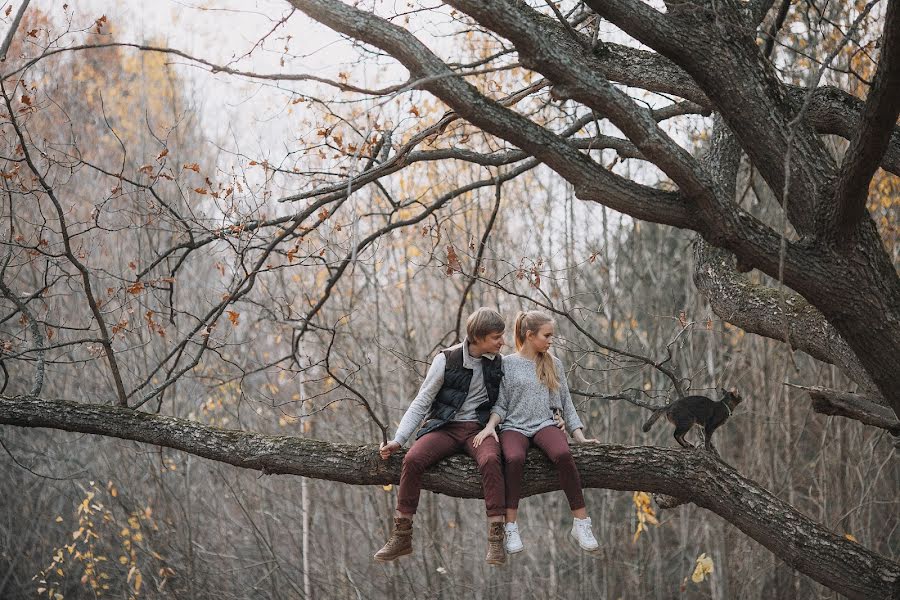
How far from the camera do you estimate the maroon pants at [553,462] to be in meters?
3.86

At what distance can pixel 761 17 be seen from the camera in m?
4.58

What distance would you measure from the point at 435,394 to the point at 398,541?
66 centimetres

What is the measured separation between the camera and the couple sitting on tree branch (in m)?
3.87

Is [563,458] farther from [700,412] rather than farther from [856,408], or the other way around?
[856,408]

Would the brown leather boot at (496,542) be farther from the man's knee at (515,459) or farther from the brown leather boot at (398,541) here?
the brown leather boot at (398,541)

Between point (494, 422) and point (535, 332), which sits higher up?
point (535, 332)

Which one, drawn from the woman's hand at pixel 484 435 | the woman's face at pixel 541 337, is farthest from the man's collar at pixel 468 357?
the woman's hand at pixel 484 435

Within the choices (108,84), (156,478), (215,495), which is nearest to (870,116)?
(156,478)

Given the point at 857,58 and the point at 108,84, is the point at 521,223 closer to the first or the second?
the point at 857,58

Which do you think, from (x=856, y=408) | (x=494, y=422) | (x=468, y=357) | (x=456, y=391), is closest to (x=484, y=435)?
(x=494, y=422)

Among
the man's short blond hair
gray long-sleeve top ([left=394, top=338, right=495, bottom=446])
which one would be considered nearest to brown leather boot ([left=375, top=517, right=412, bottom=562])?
gray long-sleeve top ([left=394, top=338, right=495, bottom=446])

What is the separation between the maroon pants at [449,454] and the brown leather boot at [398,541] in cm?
6

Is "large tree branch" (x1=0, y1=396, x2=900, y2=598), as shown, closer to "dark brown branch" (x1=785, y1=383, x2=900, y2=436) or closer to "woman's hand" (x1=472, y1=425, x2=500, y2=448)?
"woman's hand" (x1=472, y1=425, x2=500, y2=448)

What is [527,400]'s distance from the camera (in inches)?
Answer: 165
